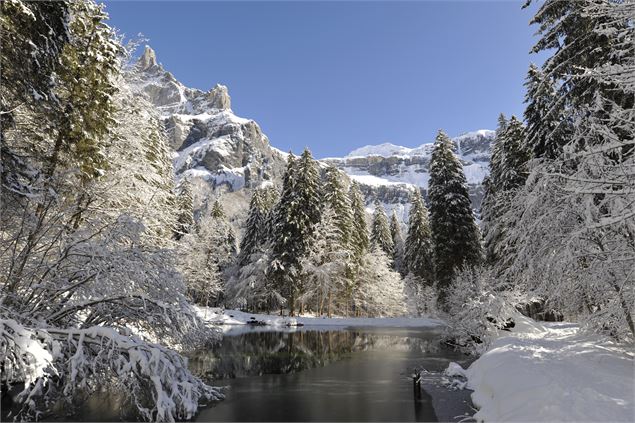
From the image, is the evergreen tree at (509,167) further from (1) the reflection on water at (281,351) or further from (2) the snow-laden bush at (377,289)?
(2) the snow-laden bush at (377,289)

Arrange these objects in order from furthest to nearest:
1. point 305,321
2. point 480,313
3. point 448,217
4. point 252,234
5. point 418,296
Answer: point 252,234 → point 418,296 → point 305,321 → point 448,217 → point 480,313

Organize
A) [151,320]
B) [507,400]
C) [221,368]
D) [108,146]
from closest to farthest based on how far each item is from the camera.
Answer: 1. [507,400]
2. [151,320]
3. [108,146]
4. [221,368]

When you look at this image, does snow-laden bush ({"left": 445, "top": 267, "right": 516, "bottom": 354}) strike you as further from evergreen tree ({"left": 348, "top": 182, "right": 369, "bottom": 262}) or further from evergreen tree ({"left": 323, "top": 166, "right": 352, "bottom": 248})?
evergreen tree ({"left": 348, "top": 182, "right": 369, "bottom": 262})

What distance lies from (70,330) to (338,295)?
122 feet

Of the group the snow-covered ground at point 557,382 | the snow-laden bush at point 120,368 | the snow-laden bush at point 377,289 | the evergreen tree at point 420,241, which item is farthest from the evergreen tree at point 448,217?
the snow-laden bush at point 120,368

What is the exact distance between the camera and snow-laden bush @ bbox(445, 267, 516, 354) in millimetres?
18531

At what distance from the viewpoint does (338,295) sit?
43875 millimetres

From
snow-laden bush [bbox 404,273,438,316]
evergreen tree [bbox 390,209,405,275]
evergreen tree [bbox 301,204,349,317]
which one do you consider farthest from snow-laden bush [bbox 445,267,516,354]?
evergreen tree [bbox 390,209,405,275]

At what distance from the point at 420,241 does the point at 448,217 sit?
626 inches

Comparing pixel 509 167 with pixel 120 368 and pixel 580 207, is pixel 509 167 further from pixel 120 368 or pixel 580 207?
pixel 120 368

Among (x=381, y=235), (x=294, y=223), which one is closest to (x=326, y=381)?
(x=294, y=223)

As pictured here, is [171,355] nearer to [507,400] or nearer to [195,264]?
[507,400]

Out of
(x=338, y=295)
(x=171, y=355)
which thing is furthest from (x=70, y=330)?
(x=338, y=295)

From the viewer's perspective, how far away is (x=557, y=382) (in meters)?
7.55
